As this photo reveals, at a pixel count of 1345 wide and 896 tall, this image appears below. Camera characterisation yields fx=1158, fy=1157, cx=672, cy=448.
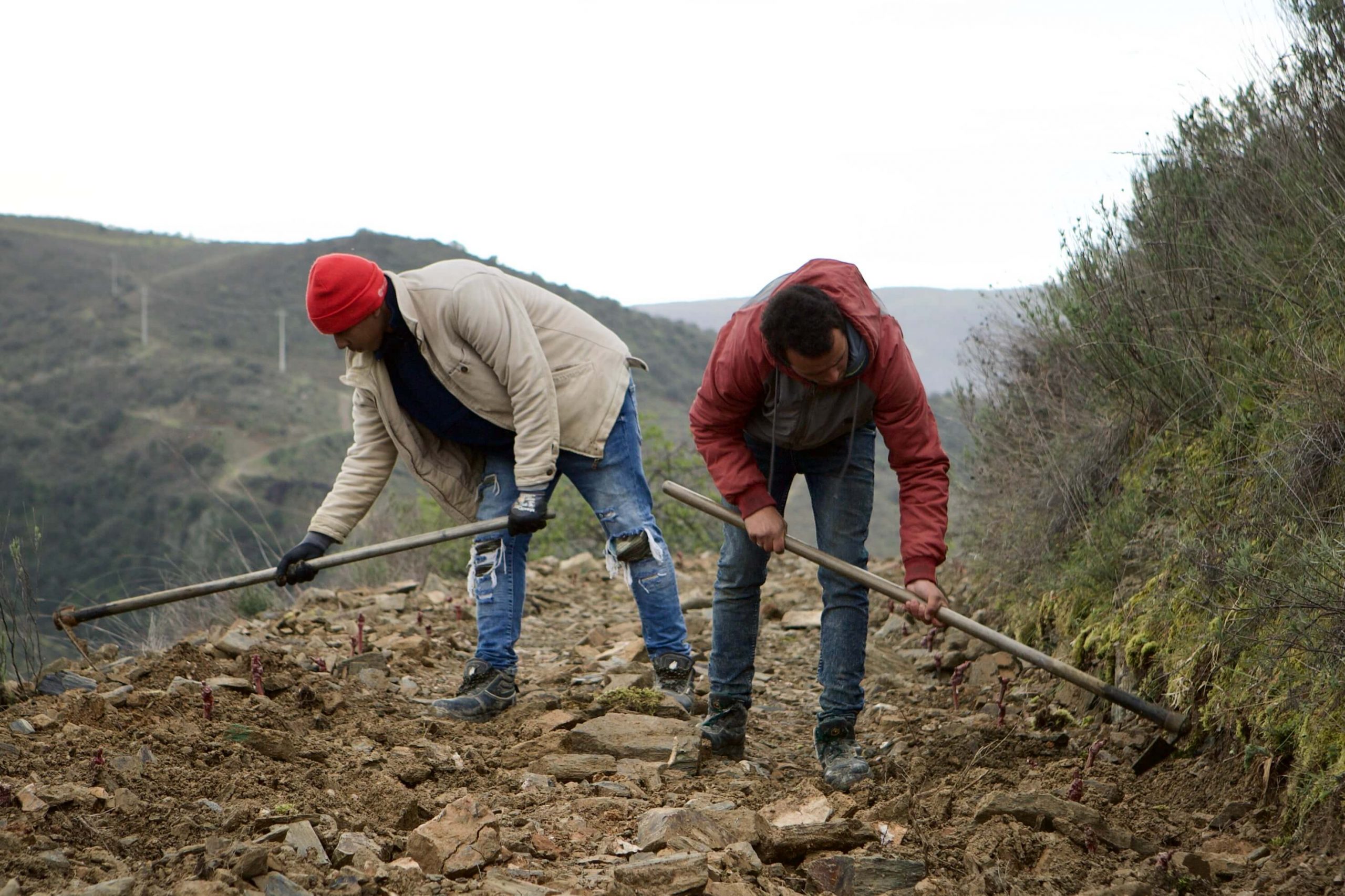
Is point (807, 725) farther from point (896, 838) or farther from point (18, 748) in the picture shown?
point (18, 748)

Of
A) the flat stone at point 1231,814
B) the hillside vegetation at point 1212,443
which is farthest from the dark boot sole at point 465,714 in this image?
the flat stone at point 1231,814

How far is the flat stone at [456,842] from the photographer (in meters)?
2.89

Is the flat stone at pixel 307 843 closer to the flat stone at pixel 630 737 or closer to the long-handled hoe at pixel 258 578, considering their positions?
the flat stone at pixel 630 737

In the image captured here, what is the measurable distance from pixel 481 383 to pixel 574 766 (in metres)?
1.50

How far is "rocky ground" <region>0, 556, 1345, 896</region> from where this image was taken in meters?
2.84

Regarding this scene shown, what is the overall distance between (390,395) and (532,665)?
2111mm

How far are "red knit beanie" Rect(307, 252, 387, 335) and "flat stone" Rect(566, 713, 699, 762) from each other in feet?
5.55

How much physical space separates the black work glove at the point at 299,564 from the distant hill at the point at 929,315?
6.34ft

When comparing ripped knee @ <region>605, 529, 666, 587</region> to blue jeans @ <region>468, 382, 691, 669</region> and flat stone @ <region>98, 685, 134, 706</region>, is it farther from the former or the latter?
flat stone @ <region>98, 685, 134, 706</region>

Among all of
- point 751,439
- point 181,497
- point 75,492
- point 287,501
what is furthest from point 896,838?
point 75,492

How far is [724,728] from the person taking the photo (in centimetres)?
414

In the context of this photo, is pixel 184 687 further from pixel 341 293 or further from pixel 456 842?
pixel 456 842

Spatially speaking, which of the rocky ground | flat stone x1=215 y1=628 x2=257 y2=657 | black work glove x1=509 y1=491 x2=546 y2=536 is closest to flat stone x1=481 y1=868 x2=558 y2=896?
the rocky ground

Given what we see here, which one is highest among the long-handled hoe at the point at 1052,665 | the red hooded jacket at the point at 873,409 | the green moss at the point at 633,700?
the red hooded jacket at the point at 873,409
